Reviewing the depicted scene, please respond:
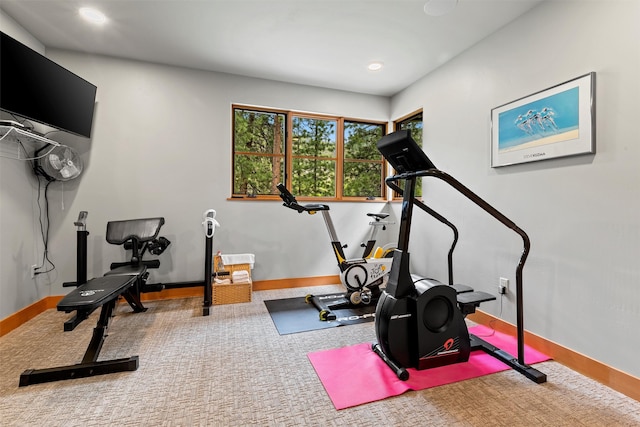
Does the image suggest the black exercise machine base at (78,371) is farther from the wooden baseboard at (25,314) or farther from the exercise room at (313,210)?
the wooden baseboard at (25,314)

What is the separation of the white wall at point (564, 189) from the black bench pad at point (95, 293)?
3.18 metres

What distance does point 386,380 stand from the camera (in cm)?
197

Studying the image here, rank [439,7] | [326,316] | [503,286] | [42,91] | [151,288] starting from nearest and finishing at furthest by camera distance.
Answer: [439,7] < [42,91] < [503,286] < [326,316] < [151,288]

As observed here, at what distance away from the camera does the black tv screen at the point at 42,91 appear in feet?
→ 7.50

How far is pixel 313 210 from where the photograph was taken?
3.41 m

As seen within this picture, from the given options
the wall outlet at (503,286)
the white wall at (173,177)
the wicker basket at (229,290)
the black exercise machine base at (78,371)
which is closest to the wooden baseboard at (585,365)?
the wall outlet at (503,286)

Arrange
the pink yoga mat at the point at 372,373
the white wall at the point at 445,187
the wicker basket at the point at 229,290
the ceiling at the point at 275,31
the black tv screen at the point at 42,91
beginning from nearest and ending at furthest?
1. the pink yoga mat at the point at 372,373
2. the white wall at the point at 445,187
3. the black tv screen at the point at 42,91
4. the ceiling at the point at 275,31
5. the wicker basket at the point at 229,290

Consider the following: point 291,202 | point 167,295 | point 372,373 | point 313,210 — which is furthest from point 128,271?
point 372,373

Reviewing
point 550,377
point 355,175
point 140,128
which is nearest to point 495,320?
point 550,377

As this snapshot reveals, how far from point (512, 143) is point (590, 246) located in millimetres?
1001

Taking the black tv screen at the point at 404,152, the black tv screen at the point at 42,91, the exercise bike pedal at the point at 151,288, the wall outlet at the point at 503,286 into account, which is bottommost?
the exercise bike pedal at the point at 151,288

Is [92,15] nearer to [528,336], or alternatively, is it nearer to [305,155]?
[305,155]

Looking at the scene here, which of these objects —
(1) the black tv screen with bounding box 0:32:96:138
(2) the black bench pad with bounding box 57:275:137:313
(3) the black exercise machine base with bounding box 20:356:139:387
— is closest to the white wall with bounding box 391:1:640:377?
(3) the black exercise machine base with bounding box 20:356:139:387

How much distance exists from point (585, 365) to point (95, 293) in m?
3.46
